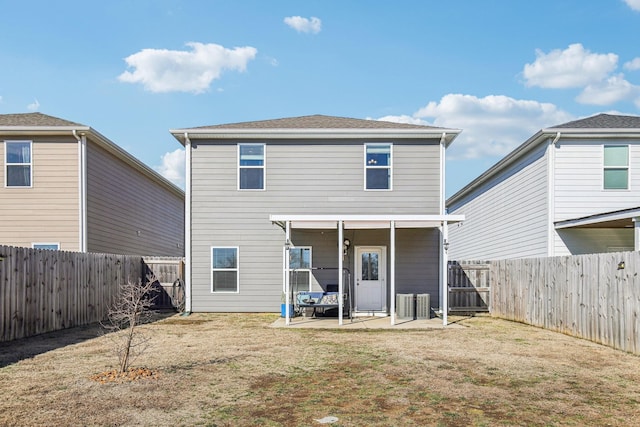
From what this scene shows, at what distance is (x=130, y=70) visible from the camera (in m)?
18.5

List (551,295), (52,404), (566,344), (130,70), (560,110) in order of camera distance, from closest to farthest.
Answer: (52,404), (566,344), (551,295), (130,70), (560,110)

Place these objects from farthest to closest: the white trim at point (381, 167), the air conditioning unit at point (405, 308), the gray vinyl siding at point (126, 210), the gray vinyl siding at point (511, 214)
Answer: the gray vinyl siding at point (126, 210) → the white trim at point (381, 167) → the gray vinyl siding at point (511, 214) → the air conditioning unit at point (405, 308)

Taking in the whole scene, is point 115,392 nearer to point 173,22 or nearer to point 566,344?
point 566,344

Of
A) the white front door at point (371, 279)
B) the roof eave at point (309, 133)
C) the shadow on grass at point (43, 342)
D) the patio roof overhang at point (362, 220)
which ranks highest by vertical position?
the roof eave at point (309, 133)

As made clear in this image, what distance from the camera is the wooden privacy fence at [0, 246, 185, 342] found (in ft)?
31.7

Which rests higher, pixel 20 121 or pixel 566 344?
pixel 20 121

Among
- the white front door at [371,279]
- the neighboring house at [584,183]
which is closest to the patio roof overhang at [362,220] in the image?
the white front door at [371,279]

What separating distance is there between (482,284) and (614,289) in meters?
6.49

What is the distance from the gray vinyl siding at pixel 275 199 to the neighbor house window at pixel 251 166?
18 cm

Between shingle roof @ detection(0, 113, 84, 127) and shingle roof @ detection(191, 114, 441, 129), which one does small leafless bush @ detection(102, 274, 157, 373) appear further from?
shingle roof @ detection(191, 114, 441, 129)

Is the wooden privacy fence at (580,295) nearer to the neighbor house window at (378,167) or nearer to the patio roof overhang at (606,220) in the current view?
the patio roof overhang at (606,220)

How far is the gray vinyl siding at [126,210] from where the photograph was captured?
51.2 feet

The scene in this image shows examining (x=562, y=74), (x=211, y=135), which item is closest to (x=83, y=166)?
(x=211, y=135)

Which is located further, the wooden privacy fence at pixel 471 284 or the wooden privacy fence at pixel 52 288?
the wooden privacy fence at pixel 471 284
